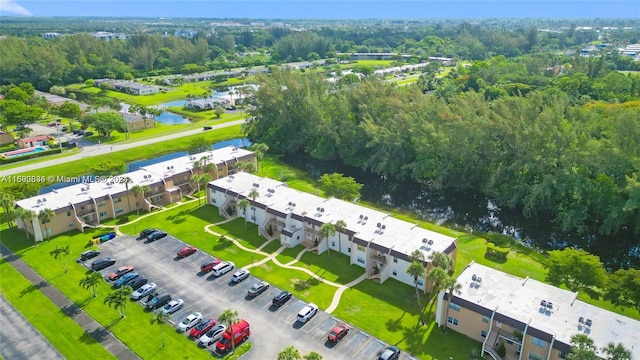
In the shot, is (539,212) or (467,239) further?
(539,212)

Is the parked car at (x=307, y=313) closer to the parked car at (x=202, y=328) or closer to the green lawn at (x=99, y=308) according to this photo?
the parked car at (x=202, y=328)

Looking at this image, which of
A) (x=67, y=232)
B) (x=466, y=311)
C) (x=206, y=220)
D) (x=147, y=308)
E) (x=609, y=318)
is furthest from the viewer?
(x=206, y=220)

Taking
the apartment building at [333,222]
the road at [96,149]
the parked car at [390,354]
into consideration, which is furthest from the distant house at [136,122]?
the parked car at [390,354]

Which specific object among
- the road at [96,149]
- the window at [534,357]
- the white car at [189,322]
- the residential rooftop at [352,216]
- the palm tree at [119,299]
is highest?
the residential rooftop at [352,216]

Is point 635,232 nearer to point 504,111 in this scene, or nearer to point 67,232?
point 504,111

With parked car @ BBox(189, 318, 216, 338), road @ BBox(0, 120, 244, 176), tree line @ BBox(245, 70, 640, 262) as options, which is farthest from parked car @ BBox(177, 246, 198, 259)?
road @ BBox(0, 120, 244, 176)

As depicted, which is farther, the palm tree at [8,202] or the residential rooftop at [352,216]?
the palm tree at [8,202]

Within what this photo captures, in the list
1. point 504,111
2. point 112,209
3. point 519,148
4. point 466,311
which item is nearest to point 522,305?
point 466,311
